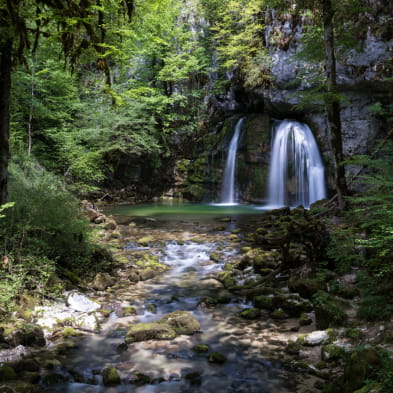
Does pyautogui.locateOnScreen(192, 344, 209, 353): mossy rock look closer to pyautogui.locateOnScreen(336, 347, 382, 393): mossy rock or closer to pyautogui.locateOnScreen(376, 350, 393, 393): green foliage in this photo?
pyautogui.locateOnScreen(336, 347, 382, 393): mossy rock

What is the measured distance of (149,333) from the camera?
14.8 feet

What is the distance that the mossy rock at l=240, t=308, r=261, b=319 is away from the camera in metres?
5.11

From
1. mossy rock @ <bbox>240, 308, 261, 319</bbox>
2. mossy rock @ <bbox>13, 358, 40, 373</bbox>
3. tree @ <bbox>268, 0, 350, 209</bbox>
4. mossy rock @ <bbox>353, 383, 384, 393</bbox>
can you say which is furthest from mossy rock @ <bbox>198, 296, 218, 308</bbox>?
tree @ <bbox>268, 0, 350, 209</bbox>

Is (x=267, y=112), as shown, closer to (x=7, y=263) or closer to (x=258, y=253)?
(x=258, y=253)

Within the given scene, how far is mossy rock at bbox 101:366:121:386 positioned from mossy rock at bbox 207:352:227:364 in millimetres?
1109

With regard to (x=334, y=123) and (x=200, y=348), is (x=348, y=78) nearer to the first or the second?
(x=334, y=123)

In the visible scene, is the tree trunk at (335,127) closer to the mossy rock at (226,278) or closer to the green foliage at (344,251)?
the green foliage at (344,251)

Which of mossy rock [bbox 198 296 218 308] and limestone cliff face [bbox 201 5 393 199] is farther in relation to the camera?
limestone cliff face [bbox 201 5 393 199]

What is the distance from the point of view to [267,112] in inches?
756

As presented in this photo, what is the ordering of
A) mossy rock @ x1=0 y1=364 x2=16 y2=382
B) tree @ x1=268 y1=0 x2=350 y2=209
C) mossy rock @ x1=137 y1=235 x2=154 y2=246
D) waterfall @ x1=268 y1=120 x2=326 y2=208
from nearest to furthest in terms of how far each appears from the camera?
mossy rock @ x1=0 y1=364 x2=16 y2=382 < tree @ x1=268 y1=0 x2=350 y2=209 < mossy rock @ x1=137 y1=235 x2=154 y2=246 < waterfall @ x1=268 y1=120 x2=326 y2=208

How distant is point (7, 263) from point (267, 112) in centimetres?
1713

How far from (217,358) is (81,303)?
2392 millimetres

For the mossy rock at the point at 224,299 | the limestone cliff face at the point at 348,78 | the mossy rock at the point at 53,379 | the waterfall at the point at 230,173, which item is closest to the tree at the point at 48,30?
the mossy rock at the point at 53,379

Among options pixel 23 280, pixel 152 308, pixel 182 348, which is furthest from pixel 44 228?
pixel 182 348
